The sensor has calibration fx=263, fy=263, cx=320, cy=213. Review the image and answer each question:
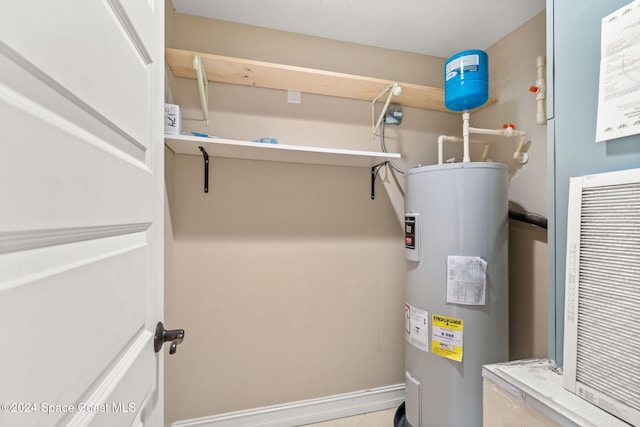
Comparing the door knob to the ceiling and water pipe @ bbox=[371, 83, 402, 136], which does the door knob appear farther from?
the ceiling

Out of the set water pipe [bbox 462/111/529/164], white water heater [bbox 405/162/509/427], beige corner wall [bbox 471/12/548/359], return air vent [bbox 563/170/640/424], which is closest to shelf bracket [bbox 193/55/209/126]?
white water heater [bbox 405/162/509/427]

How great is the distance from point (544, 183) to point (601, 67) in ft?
2.92

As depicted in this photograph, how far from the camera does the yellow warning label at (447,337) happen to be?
121cm

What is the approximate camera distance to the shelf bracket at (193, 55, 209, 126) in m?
1.21

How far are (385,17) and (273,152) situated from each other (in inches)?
39.3

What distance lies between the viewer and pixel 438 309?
4.12 feet

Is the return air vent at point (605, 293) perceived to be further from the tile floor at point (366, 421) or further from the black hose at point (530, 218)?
the tile floor at point (366, 421)

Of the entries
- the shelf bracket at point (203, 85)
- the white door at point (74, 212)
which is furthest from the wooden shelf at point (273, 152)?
the white door at point (74, 212)

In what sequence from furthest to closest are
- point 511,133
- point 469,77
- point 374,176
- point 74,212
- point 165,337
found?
point 374,176, point 511,133, point 469,77, point 165,337, point 74,212

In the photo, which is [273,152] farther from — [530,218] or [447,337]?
[530,218]

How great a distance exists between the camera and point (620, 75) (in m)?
0.62

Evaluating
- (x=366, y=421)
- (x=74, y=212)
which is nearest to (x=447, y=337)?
(x=366, y=421)

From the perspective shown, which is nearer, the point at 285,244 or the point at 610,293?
the point at 610,293

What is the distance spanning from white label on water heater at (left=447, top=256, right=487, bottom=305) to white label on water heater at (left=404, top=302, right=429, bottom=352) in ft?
0.59
